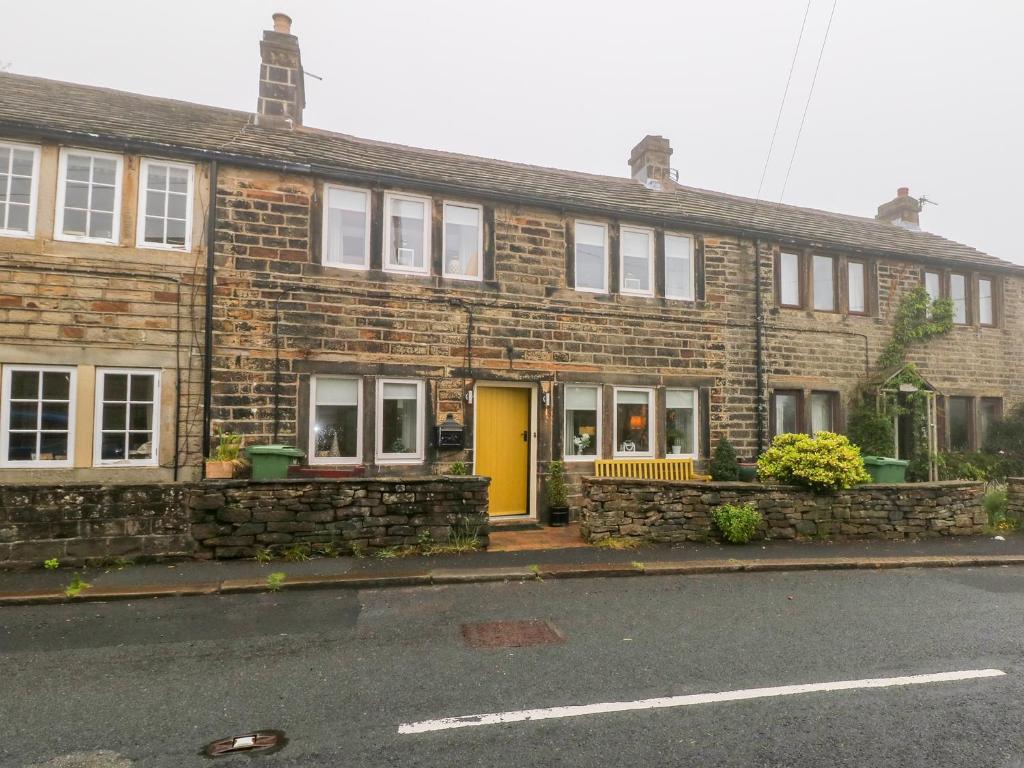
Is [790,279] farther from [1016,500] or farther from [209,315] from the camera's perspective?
[209,315]

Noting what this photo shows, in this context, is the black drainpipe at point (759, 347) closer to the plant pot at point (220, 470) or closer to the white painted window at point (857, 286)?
the white painted window at point (857, 286)

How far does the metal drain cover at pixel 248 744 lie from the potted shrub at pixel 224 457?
16.3 feet

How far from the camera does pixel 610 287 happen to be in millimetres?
11195

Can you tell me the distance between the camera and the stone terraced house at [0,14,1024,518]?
8414 mm

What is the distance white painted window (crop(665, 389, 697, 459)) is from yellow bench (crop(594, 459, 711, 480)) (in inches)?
13.1

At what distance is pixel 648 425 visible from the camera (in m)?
11.3

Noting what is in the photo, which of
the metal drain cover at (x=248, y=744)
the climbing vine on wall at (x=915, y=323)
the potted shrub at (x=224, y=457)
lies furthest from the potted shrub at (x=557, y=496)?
the climbing vine on wall at (x=915, y=323)

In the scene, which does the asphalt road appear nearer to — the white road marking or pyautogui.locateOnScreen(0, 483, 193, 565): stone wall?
the white road marking

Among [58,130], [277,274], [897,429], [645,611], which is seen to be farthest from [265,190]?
[897,429]

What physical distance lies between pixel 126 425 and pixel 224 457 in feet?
5.52

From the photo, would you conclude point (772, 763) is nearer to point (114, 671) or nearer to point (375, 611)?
point (375, 611)

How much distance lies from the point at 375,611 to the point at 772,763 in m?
3.70

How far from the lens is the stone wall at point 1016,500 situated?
10055 mm

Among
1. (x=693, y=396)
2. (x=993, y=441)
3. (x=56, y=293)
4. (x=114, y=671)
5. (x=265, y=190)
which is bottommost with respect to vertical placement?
(x=114, y=671)
